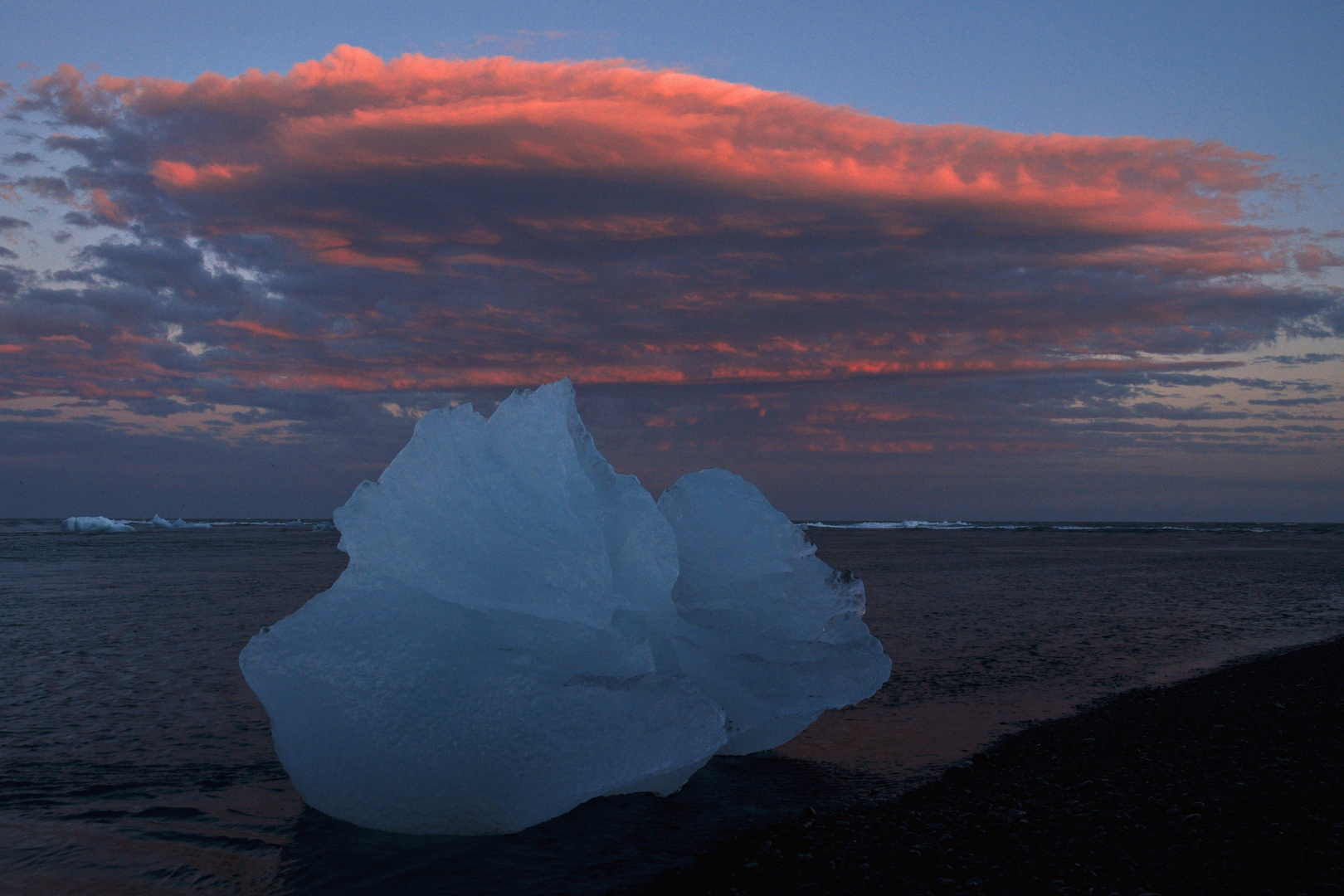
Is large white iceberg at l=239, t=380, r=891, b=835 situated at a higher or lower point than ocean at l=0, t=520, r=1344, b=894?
higher

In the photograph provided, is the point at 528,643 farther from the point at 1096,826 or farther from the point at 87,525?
the point at 87,525

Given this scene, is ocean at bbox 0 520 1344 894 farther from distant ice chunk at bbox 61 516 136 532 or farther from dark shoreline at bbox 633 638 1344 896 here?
distant ice chunk at bbox 61 516 136 532

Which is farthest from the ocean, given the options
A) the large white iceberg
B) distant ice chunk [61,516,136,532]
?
distant ice chunk [61,516,136,532]

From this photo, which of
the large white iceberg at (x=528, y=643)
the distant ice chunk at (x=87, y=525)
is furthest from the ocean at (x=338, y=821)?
the distant ice chunk at (x=87, y=525)

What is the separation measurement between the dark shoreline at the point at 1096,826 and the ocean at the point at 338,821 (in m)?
0.40

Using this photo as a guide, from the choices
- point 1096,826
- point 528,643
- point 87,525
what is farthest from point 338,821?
point 87,525

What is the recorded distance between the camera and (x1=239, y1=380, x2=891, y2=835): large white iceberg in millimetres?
4652

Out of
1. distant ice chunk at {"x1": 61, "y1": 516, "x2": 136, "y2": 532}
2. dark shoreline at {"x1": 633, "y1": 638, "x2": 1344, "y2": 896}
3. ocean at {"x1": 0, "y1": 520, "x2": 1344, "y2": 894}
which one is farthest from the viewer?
distant ice chunk at {"x1": 61, "y1": 516, "x2": 136, "y2": 532}

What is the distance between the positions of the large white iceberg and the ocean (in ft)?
1.01

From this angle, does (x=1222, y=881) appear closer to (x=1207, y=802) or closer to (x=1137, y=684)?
(x=1207, y=802)

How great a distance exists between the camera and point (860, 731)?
694cm

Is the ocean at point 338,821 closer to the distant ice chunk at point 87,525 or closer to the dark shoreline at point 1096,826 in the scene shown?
the dark shoreline at point 1096,826

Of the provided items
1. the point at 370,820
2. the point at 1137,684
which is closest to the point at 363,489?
the point at 370,820

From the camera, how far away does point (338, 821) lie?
16.3 feet
